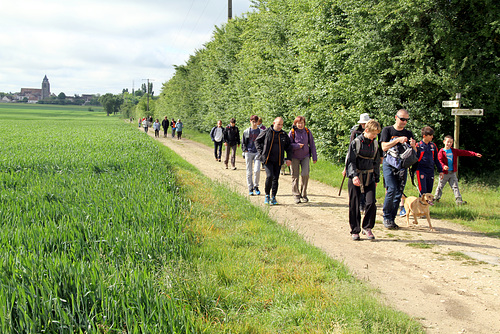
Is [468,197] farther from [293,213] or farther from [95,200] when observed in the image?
[95,200]

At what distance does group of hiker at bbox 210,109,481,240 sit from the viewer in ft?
23.6

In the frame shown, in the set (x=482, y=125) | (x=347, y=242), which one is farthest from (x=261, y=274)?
(x=482, y=125)

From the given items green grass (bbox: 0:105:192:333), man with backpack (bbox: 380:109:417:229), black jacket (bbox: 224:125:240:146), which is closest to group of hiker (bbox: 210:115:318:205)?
man with backpack (bbox: 380:109:417:229)

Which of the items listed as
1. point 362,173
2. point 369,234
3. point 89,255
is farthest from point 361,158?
point 89,255

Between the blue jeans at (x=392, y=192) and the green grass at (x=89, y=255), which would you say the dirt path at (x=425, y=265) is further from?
the green grass at (x=89, y=255)

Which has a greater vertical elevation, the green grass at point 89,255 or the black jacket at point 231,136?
the black jacket at point 231,136

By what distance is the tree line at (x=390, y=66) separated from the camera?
36.3 feet

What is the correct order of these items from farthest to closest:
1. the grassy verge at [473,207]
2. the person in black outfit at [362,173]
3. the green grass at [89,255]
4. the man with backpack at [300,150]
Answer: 1. the man with backpack at [300,150]
2. the grassy verge at [473,207]
3. the person in black outfit at [362,173]
4. the green grass at [89,255]

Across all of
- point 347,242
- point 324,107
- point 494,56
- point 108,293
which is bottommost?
point 347,242

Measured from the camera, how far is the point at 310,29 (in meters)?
16.1

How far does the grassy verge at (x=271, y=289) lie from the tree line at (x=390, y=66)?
7.21 m

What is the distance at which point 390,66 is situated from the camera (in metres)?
12.5

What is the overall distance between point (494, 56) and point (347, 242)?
7365mm

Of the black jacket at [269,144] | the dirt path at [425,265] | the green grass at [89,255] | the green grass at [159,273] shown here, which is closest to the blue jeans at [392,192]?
the dirt path at [425,265]
